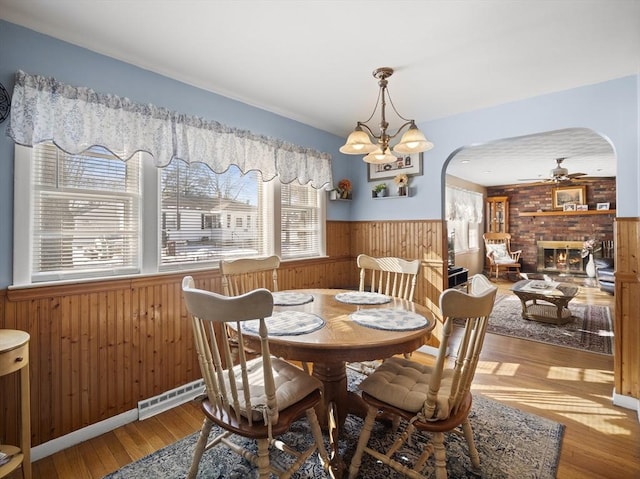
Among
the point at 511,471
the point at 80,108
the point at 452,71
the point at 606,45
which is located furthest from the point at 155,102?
the point at 511,471

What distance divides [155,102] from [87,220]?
3.08 feet

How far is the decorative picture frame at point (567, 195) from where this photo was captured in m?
7.58

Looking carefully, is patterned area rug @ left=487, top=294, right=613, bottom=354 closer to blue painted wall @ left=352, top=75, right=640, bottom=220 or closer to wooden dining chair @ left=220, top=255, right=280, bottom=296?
blue painted wall @ left=352, top=75, right=640, bottom=220

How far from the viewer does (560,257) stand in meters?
7.94

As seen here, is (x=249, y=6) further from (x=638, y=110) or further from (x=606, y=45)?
(x=638, y=110)

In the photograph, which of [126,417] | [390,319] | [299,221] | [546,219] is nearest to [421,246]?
[299,221]

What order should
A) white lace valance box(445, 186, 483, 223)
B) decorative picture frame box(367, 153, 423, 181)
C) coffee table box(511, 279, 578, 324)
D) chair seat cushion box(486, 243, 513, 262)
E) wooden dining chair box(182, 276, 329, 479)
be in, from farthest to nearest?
chair seat cushion box(486, 243, 513, 262) → white lace valance box(445, 186, 483, 223) → coffee table box(511, 279, 578, 324) → decorative picture frame box(367, 153, 423, 181) → wooden dining chair box(182, 276, 329, 479)

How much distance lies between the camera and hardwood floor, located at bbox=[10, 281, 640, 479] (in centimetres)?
Answer: 173

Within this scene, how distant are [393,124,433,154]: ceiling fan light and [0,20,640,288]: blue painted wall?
1.50m

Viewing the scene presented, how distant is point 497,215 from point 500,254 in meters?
1.23

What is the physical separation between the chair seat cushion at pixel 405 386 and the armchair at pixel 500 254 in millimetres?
7051

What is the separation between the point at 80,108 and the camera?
1.90m

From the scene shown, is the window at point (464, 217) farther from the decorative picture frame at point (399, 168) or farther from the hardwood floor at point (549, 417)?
the hardwood floor at point (549, 417)

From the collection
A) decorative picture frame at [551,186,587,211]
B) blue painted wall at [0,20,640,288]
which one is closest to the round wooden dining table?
blue painted wall at [0,20,640,288]
